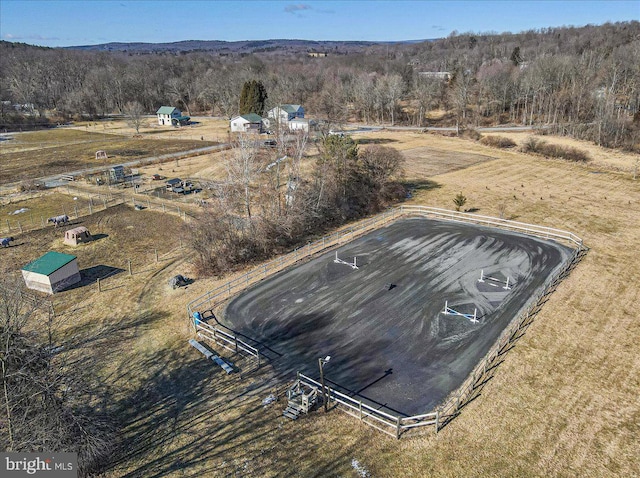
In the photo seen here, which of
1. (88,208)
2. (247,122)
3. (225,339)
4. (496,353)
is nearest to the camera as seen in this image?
(496,353)

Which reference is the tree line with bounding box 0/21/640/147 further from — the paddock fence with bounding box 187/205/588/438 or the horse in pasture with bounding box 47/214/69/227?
the horse in pasture with bounding box 47/214/69/227

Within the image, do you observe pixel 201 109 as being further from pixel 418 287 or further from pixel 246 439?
pixel 246 439

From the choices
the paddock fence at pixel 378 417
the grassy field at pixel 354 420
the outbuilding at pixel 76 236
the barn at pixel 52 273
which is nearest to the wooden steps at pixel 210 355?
the grassy field at pixel 354 420

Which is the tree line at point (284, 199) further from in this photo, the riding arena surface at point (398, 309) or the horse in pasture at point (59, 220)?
the horse in pasture at point (59, 220)

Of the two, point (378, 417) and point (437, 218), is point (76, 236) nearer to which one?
point (378, 417)

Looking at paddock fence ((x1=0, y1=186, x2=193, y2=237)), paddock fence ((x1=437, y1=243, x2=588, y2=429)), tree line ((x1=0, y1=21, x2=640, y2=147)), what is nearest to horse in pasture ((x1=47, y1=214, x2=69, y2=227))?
paddock fence ((x1=0, y1=186, x2=193, y2=237))

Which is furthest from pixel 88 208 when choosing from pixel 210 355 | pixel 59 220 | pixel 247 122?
pixel 247 122
